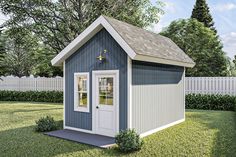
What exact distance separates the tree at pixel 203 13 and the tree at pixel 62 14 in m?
15.2

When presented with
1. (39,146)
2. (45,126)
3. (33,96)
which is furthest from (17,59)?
(39,146)

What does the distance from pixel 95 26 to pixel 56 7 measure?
10394 mm

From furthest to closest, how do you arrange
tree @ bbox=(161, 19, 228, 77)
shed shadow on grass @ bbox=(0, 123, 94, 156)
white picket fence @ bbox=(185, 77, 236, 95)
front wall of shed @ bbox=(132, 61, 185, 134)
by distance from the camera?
1. tree @ bbox=(161, 19, 228, 77)
2. white picket fence @ bbox=(185, 77, 236, 95)
3. front wall of shed @ bbox=(132, 61, 185, 134)
4. shed shadow on grass @ bbox=(0, 123, 94, 156)

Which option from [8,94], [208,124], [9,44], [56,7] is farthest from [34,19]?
[9,44]

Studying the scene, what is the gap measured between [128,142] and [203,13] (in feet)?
93.1

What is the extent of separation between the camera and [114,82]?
7.80 meters

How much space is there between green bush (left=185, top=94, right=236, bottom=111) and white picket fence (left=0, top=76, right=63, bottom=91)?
10.9 meters

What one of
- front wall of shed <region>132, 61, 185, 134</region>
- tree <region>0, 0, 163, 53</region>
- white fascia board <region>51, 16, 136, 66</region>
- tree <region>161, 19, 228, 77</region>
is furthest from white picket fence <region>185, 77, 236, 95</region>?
white fascia board <region>51, 16, 136, 66</region>

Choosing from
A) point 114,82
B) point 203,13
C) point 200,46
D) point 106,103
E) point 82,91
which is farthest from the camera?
point 203,13

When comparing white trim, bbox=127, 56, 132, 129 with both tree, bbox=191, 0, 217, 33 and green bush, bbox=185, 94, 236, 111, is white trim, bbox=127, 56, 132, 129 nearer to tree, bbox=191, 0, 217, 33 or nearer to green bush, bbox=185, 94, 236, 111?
green bush, bbox=185, 94, 236, 111

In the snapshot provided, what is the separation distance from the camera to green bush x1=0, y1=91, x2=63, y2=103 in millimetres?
19328

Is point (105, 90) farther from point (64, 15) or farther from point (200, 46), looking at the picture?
point (200, 46)

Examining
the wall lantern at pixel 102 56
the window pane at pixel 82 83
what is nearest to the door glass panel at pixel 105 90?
the wall lantern at pixel 102 56

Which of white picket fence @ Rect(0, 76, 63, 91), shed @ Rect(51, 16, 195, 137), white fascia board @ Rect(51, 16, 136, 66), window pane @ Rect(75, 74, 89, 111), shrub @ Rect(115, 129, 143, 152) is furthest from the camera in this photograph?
white picket fence @ Rect(0, 76, 63, 91)
